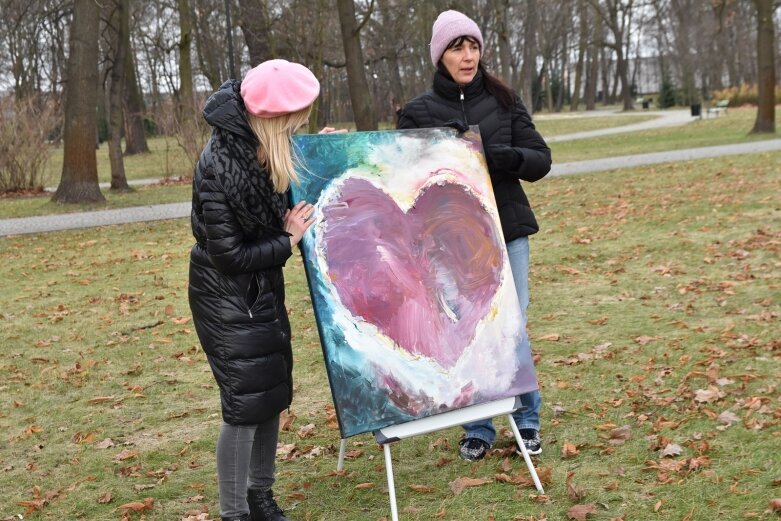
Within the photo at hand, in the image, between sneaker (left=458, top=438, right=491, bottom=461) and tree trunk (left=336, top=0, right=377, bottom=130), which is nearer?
sneaker (left=458, top=438, right=491, bottom=461)

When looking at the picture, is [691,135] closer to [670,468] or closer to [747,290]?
[747,290]

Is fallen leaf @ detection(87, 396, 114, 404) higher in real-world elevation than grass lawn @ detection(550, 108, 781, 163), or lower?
lower

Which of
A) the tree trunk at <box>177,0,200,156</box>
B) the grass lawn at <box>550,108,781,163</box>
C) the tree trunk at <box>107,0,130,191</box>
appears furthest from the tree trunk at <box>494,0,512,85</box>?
the tree trunk at <box>107,0,130,191</box>

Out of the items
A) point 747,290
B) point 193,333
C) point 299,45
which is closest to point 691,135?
point 299,45

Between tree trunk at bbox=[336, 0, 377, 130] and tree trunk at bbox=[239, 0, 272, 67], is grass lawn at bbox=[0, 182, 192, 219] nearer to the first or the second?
tree trunk at bbox=[336, 0, 377, 130]

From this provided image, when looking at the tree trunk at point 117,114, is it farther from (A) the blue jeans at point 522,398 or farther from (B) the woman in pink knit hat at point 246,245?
(B) the woman in pink knit hat at point 246,245

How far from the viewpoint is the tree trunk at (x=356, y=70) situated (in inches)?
832

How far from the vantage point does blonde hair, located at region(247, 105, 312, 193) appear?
11.6ft

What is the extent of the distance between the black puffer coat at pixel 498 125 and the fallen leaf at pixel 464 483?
3.80 ft

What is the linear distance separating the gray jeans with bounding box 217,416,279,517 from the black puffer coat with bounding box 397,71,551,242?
1529 millimetres

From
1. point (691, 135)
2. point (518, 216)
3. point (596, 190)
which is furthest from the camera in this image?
point (691, 135)

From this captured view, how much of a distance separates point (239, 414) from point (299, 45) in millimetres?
27197

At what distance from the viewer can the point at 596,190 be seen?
52.0 feet

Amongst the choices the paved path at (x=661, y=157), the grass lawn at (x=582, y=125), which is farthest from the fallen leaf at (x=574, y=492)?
the grass lawn at (x=582, y=125)
